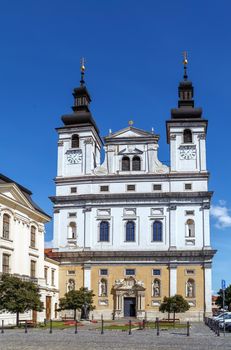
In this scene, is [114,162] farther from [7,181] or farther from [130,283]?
[7,181]

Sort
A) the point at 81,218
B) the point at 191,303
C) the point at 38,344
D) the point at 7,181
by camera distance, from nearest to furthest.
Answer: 1. the point at 38,344
2. the point at 7,181
3. the point at 191,303
4. the point at 81,218

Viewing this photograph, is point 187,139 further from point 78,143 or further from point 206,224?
point 78,143

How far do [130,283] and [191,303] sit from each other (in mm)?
6299

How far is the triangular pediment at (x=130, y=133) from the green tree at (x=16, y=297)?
93.5ft

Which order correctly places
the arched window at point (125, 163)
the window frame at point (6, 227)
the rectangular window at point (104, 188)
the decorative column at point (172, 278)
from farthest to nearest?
1. the arched window at point (125, 163)
2. the rectangular window at point (104, 188)
3. the decorative column at point (172, 278)
4. the window frame at point (6, 227)

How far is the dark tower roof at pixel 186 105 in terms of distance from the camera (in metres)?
61.2

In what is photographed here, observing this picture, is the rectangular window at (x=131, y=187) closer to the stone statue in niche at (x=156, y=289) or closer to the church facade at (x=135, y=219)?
the church facade at (x=135, y=219)

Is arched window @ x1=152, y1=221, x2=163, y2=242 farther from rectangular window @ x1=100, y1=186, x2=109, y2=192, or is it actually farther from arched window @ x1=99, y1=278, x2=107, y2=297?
arched window @ x1=99, y1=278, x2=107, y2=297

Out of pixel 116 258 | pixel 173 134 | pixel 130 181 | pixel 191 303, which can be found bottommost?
pixel 191 303

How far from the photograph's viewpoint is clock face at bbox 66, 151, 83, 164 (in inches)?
2425

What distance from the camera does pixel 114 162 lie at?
60688 mm

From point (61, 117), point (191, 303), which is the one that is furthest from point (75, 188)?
point (191, 303)

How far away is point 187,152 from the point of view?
60.0 m

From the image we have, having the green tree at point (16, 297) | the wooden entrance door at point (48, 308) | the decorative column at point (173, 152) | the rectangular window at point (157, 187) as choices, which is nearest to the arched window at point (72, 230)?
the wooden entrance door at point (48, 308)
